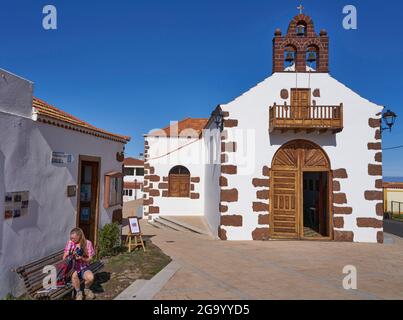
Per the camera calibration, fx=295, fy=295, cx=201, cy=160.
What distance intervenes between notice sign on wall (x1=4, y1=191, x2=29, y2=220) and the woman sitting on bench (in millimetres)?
939

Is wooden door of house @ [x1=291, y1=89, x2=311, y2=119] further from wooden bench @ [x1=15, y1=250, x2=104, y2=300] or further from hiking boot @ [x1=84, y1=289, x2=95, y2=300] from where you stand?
wooden bench @ [x1=15, y1=250, x2=104, y2=300]

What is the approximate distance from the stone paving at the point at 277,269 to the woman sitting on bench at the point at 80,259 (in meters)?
1.19

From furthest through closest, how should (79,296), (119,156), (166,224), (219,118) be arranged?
(166,224) → (219,118) → (119,156) → (79,296)

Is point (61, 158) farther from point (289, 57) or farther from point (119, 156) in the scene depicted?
point (289, 57)

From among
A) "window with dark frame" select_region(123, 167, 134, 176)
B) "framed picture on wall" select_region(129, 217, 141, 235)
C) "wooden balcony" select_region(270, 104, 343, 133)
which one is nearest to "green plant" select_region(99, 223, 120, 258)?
"framed picture on wall" select_region(129, 217, 141, 235)

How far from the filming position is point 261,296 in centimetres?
512

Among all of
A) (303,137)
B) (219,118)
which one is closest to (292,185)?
(303,137)

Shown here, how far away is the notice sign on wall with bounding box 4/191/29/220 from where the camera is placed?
15.4 ft

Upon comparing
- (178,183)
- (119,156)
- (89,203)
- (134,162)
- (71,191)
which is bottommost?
(89,203)

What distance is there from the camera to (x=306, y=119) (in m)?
9.78

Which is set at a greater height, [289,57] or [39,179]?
[289,57]

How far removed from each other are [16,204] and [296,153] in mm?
8586

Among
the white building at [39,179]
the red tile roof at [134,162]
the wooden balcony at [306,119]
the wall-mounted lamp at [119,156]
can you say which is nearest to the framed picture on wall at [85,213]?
the white building at [39,179]
